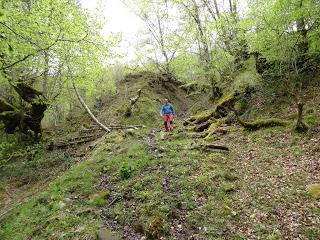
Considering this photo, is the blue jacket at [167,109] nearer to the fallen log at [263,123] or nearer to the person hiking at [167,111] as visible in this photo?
the person hiking at [167,111]

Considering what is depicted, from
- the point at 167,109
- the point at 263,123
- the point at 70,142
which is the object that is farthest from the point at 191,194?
the point at 70,142

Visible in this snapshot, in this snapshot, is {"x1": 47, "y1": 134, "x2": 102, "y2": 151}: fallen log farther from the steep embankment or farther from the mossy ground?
the mossy ground

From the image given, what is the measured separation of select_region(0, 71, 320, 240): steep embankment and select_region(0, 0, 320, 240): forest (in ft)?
0.14

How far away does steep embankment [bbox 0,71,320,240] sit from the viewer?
6879mm

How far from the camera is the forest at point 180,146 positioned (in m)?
7.35

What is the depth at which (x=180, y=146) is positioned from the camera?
12.8m

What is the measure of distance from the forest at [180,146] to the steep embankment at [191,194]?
42mm

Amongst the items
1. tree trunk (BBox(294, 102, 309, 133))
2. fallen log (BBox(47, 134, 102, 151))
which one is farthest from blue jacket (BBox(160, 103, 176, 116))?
tree trunk (BBox(294, 102, 309, 133))

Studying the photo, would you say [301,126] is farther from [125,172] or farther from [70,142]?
[70,142]

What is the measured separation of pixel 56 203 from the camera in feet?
30.6

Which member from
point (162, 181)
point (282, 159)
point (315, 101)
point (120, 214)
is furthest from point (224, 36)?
point (120, 214)

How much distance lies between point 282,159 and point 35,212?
832cm

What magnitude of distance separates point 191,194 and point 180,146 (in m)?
4.58

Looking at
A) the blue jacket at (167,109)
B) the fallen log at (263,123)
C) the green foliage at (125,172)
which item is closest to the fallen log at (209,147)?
the fallen log at (263,123)
